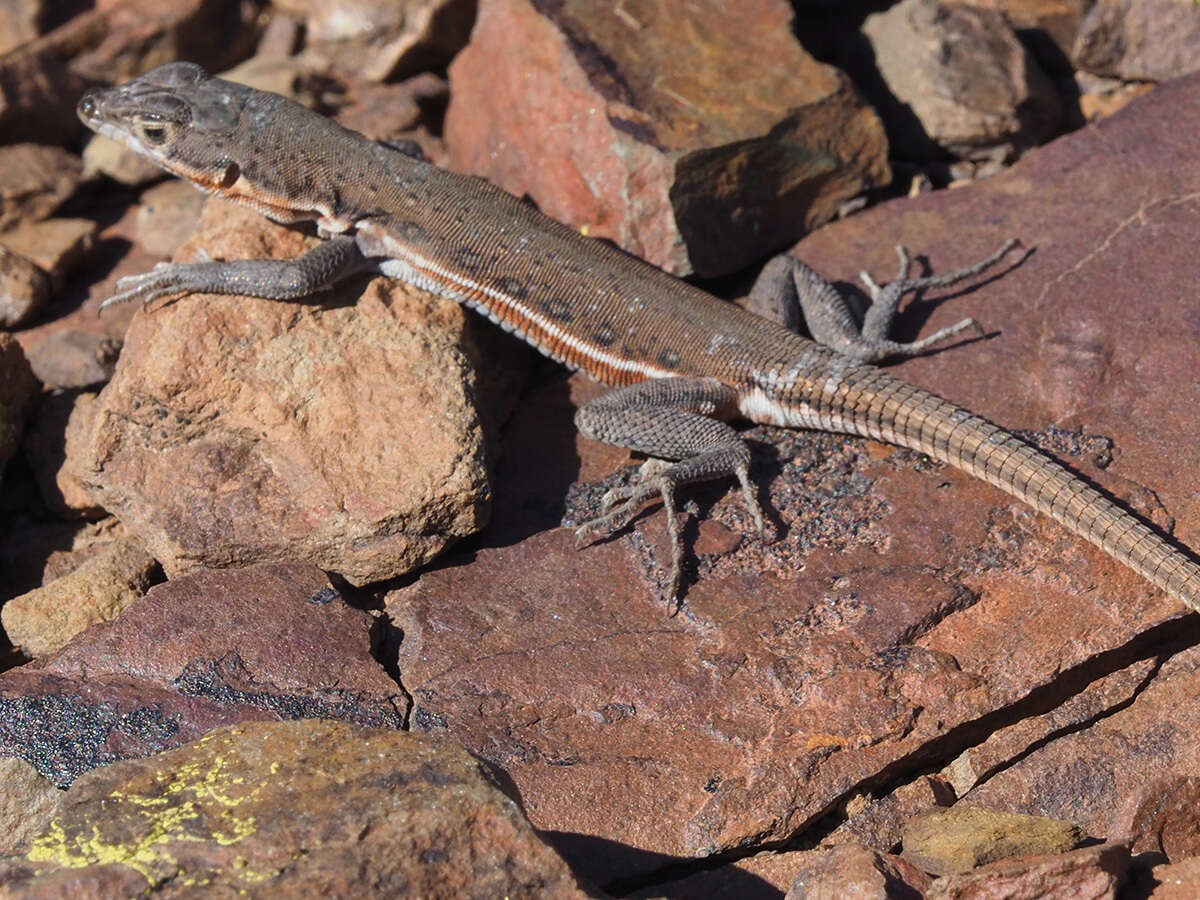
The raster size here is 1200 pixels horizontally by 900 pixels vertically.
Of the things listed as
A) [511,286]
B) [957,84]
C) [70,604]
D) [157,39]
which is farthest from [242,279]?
[957,84]

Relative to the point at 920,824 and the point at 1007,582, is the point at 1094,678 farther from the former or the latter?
the point at 920,824

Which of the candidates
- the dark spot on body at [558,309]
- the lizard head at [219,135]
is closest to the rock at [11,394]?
the lizard head at [219,135]

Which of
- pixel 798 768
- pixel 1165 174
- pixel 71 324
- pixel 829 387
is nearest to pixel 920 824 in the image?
pixel 798 768

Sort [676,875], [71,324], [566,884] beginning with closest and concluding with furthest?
[566,884]
[676,875]
[71,324]

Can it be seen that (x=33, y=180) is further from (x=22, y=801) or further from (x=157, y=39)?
(x=22, y=801)

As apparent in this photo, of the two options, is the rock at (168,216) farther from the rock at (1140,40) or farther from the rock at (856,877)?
the rock at (1140,40)
